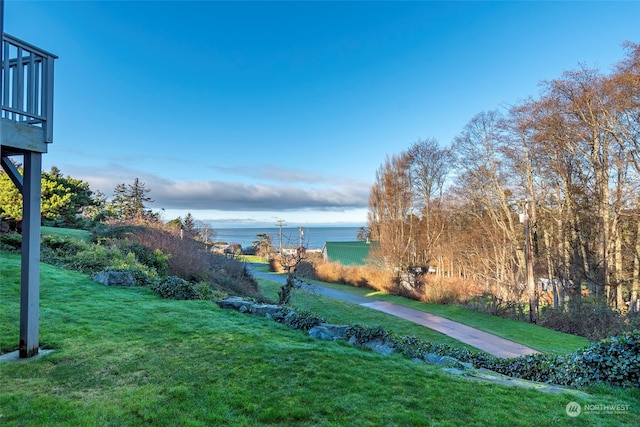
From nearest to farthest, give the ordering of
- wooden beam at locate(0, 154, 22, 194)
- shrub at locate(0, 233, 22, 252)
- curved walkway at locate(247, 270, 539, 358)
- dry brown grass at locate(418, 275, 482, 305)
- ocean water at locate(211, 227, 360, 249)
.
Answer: wooden beam at locate(0, 154, 22, 194)
curved walkway at locate(247, 270, 539, 358)
shrub at locate(0, 233, 22, 252)
ocean water at locate(211, 227, 360, 249)
dry brown grass at locate(418, 275, 482, 305)

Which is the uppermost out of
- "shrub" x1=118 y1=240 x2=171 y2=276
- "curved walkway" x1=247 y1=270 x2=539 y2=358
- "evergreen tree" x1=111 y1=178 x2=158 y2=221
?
"evergreen tree" x1=111 y1=178 x2=158 y2=221

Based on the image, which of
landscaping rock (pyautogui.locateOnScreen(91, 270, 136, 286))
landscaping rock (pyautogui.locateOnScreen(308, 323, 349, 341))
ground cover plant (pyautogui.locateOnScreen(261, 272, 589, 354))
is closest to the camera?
landscaping rock (pyautogui.locateOnScreen(308, 323, 349, 341))

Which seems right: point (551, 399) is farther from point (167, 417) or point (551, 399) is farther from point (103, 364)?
point (103, 364)

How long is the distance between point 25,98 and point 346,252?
25791mm

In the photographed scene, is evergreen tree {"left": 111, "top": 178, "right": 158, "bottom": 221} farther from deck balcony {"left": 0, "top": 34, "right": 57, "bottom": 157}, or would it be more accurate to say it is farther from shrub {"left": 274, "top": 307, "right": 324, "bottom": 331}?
deck balcony {"left": 0, "top": 34, "right": 57, "bottom": 157}

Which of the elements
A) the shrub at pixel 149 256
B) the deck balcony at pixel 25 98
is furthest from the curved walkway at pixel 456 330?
the deck balcony at pixel 25 98

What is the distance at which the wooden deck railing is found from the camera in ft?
10.3

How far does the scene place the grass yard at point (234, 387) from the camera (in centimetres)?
235

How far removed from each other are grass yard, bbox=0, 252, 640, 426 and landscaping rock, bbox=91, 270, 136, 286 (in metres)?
2.54

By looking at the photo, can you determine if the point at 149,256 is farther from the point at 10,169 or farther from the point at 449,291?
the point at 449,291

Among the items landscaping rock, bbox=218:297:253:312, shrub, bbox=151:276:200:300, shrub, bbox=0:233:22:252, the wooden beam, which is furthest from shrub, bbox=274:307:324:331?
shrub, bbox=0:233:22:252

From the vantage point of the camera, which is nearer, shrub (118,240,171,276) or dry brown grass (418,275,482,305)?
shrub (118,240,171,276)

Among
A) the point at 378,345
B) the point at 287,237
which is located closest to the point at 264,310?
the point at 378,345

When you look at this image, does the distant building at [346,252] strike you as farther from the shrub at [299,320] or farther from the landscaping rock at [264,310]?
the shrub at [299,320]
